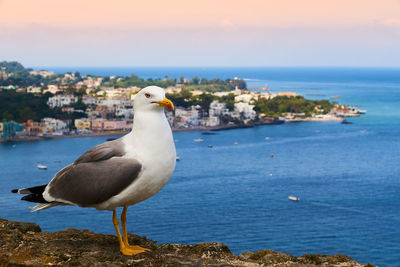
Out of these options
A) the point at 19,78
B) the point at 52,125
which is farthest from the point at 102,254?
the point at 19,78

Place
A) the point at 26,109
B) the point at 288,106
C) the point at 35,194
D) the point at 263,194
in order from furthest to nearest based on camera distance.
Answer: the point at 288,106 → the point at 26,109 → the point at 263,194 → the point at 35,194

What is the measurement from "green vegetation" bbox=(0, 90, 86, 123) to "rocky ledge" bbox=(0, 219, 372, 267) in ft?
123

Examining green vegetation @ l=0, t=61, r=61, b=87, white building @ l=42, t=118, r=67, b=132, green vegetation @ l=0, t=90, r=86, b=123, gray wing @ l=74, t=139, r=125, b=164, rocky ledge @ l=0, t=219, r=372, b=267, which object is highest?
gray wing @ l=74, t=139, r=125, b=164

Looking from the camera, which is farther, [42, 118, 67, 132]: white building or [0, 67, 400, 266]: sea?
[42, 118, 67, 132]: white building

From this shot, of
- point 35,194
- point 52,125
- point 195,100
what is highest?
point 35,194

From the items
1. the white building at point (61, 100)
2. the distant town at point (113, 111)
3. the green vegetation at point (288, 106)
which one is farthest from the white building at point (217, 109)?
the white building at point (61, 100)

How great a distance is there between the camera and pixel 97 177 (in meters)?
2.13

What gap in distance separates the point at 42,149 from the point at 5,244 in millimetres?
32038

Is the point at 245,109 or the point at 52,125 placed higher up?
the point at 245,109

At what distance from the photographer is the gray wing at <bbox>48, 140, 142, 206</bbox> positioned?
6.86 ft

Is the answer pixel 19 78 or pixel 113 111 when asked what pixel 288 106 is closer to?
pixel 113 111

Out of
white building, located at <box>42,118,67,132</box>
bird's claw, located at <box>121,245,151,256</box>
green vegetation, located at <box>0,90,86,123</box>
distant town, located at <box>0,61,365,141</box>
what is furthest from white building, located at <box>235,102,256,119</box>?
bird's claw, located at <box>121,245,151,256</box>

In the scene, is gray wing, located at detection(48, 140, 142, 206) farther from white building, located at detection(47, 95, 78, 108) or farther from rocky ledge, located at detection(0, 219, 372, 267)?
white building, located at detection(47, 95, 78, 108)

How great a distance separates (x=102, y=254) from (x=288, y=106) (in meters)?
48.9
